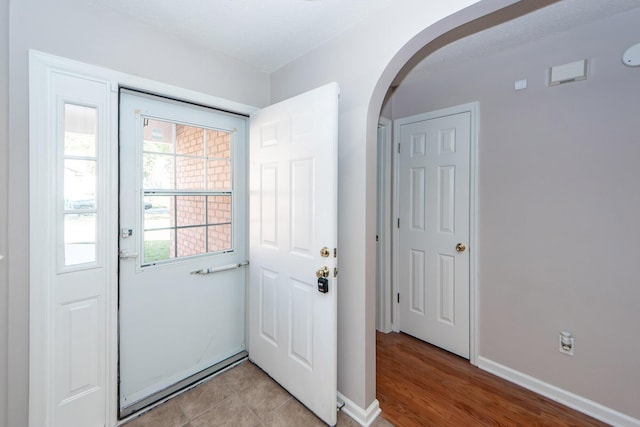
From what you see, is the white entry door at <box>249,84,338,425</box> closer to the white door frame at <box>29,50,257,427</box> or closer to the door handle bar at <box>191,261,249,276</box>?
the door handle bar at <box>191,261,249,276</box>

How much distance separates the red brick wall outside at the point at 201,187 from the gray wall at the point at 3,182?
2.49 ft

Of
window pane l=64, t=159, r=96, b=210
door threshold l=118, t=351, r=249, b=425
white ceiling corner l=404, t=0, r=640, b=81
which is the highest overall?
white ceiling corner l=404, t=0, r=640, b=81

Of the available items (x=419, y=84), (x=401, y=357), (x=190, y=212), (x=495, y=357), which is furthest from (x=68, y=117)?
(x=495, y=357)

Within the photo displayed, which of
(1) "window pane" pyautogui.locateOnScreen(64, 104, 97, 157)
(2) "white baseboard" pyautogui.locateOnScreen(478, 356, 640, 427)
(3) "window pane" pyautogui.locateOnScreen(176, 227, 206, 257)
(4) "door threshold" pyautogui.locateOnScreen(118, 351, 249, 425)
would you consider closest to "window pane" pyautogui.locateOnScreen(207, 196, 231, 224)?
(3) "window pane" pyautogui.locateOnScreen(176, 227, 206, 257)

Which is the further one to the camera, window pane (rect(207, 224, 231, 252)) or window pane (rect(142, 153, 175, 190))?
window pane (rect(207, 224, 231, 252))

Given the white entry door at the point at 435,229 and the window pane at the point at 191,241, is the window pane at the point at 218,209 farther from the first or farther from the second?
the white entry door at the point at 435,229

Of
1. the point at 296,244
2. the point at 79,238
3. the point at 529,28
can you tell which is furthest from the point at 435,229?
the point at 79,238

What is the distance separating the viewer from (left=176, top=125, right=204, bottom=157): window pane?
1.88 meters

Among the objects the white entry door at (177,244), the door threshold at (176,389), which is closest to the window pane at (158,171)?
the white entry door at (177,244)

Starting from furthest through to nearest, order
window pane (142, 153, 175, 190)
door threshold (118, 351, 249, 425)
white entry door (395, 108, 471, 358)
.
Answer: white entry door (395, 108, 471, 358)
window pane (142, 153, 175, 190)
door threshold (118, 351, 249, 425)

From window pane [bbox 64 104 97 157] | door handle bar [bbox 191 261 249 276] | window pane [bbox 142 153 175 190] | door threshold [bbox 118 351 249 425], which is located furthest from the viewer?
door handle bar [bbox 191 261 249 276]

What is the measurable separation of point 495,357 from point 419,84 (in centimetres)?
244

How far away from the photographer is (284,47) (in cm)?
189

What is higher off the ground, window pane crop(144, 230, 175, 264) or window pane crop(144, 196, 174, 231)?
window pane crop(144, 196, 174, 231)
